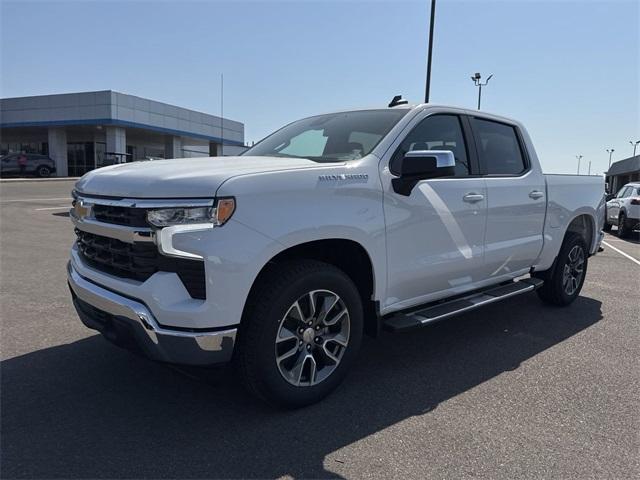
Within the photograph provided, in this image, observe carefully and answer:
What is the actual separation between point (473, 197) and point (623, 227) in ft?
45.8

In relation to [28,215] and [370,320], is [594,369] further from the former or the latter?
[28,215]

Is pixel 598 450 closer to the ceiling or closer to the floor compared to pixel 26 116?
closer to the floor

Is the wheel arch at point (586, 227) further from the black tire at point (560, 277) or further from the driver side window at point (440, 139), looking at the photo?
the driver side window at point (440, 139)

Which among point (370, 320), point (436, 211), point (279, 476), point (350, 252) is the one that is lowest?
point (279, 476)

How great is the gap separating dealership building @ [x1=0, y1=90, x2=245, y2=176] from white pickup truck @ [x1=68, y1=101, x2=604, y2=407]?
28.4 metres

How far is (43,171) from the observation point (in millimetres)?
34750

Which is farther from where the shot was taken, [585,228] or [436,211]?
[585,228]

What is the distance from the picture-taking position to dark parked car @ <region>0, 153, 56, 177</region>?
108 ft

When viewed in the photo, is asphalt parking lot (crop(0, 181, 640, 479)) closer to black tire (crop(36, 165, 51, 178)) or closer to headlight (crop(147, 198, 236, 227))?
headlight (crop(147, 198, 236, 227))

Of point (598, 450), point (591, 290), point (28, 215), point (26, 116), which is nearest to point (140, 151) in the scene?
point (26, 116)

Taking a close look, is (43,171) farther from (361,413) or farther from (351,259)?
(361,413)

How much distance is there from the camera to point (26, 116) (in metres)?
37.1

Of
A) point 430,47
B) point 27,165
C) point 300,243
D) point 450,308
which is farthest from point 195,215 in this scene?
point 27,165

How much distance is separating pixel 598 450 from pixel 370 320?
1.53 m
